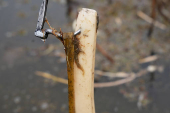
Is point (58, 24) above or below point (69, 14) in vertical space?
below

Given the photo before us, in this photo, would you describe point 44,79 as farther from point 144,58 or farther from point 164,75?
point 164,75

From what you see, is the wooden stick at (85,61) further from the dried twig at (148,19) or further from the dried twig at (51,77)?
the dried twig at (148,19)

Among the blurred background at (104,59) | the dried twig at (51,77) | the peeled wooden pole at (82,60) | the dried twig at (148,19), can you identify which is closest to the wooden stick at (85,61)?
the peeled wooden pole at (82,60)

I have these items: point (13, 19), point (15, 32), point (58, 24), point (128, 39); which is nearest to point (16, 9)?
point (13, 19)

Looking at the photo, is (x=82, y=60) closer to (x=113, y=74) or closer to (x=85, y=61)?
(x=85, y=61)

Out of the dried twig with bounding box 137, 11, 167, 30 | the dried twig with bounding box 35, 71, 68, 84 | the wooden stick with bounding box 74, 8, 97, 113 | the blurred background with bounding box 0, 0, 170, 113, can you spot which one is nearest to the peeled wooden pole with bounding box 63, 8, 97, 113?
the wooden stick with bounding box 74, 8, 97, 113
